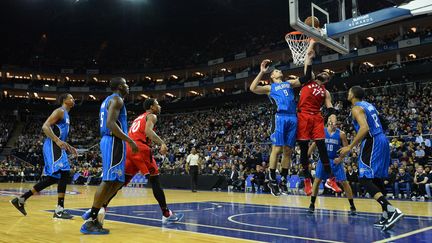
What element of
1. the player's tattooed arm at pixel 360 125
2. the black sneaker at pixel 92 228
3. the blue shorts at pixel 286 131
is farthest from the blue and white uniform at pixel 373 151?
the black sneaker at pixel 92 228

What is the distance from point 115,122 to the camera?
16.0 ft

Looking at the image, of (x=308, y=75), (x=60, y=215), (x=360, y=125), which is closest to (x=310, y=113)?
(x=308, y=75)

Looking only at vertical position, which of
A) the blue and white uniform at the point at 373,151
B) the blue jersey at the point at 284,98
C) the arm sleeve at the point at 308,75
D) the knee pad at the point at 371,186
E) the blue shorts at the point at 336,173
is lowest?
the knee pad at the point at 371,186

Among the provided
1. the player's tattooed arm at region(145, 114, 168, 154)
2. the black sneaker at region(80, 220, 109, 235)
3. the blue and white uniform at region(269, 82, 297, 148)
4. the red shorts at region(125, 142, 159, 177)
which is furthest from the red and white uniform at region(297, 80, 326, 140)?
the black sneaker at region(80, 220, 109, 235)

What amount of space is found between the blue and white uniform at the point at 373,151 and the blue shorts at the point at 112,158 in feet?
11.4

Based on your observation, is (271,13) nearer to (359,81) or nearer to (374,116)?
(359,81)

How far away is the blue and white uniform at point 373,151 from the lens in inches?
221

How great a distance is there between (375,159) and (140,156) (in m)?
3.55

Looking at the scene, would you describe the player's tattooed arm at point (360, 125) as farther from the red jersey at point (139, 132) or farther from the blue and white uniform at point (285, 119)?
the red jersey at point (139, 132)

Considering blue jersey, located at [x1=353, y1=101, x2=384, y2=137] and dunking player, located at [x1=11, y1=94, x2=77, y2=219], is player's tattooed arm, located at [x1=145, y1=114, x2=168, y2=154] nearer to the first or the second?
dunking player, located at [x1=11, y1=94, x2=77, y2=219]

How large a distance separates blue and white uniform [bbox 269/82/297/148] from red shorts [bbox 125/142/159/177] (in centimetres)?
210

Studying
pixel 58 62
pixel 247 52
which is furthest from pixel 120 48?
pixel 247 52

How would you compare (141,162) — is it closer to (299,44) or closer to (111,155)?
(111,155)

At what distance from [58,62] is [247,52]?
2267 centimetres
